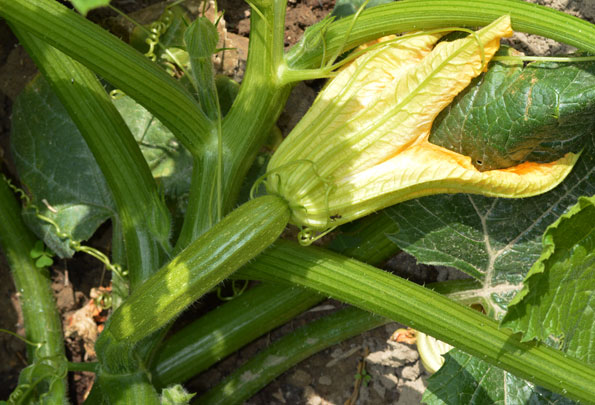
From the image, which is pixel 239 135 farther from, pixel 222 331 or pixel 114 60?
pixel 222 331

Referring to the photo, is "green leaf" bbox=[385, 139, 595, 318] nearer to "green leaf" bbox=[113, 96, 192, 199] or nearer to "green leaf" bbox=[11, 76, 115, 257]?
"green leaf" bbox=[113, 96, 192, 199]

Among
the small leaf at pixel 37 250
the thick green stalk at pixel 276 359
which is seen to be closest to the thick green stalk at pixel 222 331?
the thick green stalk at pixel 276 359

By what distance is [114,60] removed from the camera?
192 centimetres

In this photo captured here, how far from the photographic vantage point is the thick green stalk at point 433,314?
191cm

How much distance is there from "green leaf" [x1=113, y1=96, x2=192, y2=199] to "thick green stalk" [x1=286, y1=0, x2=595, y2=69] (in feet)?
2.55

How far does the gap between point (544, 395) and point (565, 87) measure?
0.98 metres

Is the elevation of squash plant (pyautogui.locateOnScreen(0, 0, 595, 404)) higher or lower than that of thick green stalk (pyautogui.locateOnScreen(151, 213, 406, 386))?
higher

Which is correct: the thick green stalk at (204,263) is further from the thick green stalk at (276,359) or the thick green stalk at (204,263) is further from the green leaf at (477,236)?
the thick green stalk at (276,359)

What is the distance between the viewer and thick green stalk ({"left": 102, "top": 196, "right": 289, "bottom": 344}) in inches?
76.2

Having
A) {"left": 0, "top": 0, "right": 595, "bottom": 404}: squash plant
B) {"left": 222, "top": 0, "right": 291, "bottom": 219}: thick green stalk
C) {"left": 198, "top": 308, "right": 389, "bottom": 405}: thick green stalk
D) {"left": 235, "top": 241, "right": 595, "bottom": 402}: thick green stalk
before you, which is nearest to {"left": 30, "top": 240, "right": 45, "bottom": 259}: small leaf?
{"left": 0, "top": 0, "right": 595, "bottom": 404}: squash plant

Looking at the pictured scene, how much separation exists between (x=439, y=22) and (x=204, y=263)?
0.95 m

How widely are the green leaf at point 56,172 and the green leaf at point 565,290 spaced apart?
1.55 metres

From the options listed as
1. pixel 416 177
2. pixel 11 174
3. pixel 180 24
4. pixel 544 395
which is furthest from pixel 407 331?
pixel 11 174

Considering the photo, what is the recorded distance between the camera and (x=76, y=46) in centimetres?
187
